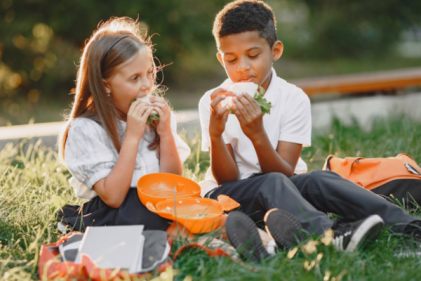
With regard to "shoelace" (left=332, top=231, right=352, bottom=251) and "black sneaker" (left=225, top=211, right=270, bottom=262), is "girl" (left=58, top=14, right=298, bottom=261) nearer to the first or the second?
"black sneaker" (left=225, top=211, right=270, bottom=262)

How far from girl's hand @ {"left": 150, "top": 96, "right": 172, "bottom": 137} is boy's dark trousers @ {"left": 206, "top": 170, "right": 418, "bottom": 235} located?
0.49 metres

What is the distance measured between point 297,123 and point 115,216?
3.99ft

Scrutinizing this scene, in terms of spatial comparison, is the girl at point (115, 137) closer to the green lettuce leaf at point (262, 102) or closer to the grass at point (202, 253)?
the grass at point (202, 253)

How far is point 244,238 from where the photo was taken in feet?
7.60

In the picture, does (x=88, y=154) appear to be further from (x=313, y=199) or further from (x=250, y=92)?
(x=313, y=199)

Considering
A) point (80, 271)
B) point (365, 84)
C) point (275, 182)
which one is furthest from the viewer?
point (365, 84)

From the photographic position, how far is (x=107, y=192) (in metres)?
2.67

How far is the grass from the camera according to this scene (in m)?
2.14

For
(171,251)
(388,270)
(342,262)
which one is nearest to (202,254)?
(171,251)

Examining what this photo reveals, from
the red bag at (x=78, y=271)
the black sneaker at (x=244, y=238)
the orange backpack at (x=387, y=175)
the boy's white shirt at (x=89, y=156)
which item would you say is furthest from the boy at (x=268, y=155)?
the red bag at (x=78, y=271)

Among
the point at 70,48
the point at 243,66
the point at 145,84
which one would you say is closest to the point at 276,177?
the point at 243,66

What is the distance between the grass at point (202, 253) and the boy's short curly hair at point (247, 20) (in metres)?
1.18

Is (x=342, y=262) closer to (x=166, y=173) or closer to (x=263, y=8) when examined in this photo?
(x=166, y=173)

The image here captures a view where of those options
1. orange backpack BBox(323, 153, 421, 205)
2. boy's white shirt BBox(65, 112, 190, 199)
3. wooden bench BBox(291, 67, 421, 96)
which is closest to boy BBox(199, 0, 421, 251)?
orange backpack BBox(323, 153, 421, 205)
